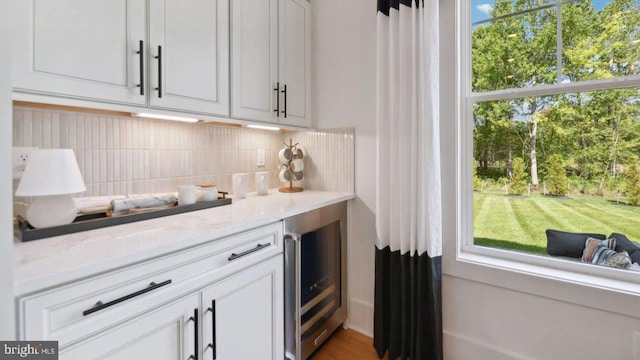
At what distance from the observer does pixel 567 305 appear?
136 cm

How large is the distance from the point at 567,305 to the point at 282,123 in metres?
1.82

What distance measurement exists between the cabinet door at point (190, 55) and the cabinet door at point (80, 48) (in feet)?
0.22

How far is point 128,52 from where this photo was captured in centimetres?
115

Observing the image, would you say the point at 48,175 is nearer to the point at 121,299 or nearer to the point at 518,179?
the point at 121,299

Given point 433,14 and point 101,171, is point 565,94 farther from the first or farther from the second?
point 101,171

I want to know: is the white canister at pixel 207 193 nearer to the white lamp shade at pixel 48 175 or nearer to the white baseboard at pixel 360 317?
the white lamp shade at pixel 48 175

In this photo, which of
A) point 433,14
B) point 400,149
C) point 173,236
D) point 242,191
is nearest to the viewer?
point 173,236

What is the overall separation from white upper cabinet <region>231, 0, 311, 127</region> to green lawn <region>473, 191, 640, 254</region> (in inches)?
52.2

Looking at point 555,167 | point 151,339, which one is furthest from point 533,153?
point 151,339

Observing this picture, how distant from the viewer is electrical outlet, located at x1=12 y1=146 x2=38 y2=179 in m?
1.06

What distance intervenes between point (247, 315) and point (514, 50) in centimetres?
192

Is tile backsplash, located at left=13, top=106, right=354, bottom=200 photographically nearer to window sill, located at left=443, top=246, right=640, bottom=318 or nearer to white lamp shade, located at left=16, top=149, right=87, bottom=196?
white lamp shade, located at left=16, top=149, right=87, bottom=196

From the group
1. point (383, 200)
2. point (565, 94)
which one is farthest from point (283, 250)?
point (565, 94)

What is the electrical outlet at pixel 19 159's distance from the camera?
41.9 inches
